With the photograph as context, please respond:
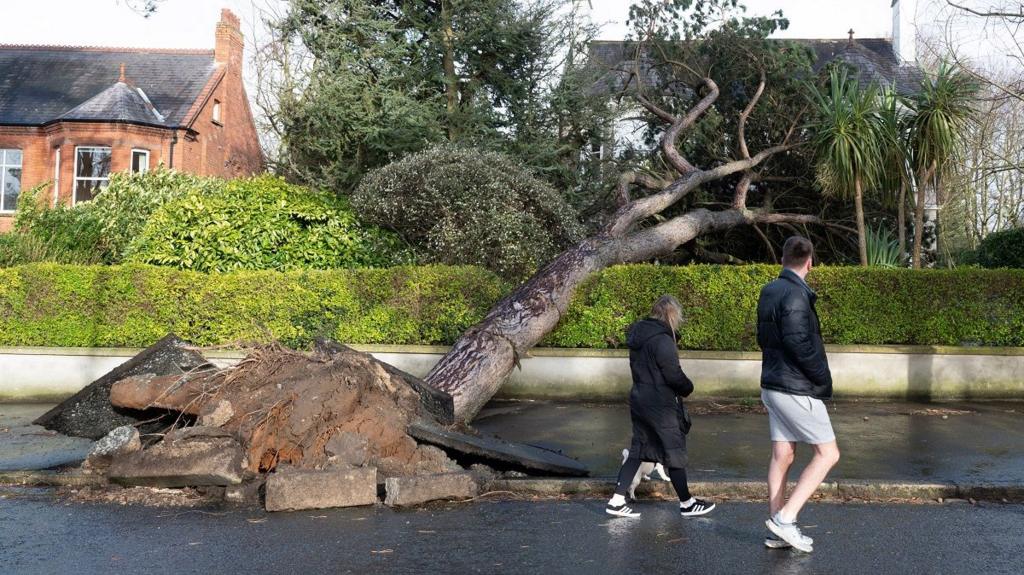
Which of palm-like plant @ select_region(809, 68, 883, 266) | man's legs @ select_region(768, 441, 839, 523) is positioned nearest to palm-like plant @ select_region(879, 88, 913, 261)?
palm-like plant @ select_region(809, 68, 883, 266)

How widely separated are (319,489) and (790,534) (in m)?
3.27

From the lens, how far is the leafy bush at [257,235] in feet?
42.7

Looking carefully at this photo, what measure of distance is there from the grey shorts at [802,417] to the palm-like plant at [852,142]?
8647 mm

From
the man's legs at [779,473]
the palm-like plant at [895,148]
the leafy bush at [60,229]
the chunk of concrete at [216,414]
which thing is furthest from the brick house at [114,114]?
the man's legs at [779,473]

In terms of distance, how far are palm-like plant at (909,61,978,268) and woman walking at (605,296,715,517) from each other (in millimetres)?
8442

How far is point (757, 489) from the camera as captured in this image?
6828mm

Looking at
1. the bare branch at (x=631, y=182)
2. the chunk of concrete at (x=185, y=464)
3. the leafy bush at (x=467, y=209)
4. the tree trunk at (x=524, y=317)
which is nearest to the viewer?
the chunk of concrete at (x=185, y=464)

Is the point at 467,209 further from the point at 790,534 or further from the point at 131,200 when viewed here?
the point at 790,534

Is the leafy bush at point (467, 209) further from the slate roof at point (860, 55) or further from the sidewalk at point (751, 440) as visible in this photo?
the slate roof at point (860, 55)

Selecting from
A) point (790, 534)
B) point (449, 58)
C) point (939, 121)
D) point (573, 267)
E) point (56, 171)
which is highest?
point (449, 58)

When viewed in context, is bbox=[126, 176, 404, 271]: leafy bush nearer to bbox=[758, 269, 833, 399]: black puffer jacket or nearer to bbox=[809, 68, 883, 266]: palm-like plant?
bbox=[809, 68, 883, 266]: palm-like plant

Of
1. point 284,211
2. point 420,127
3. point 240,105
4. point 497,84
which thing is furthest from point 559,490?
point 240,105

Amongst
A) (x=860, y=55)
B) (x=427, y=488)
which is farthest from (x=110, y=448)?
(x=860, y=55)

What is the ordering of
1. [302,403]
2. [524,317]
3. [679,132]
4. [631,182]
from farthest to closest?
[631,182] → [679,132] → [524,317] → [302,403]
